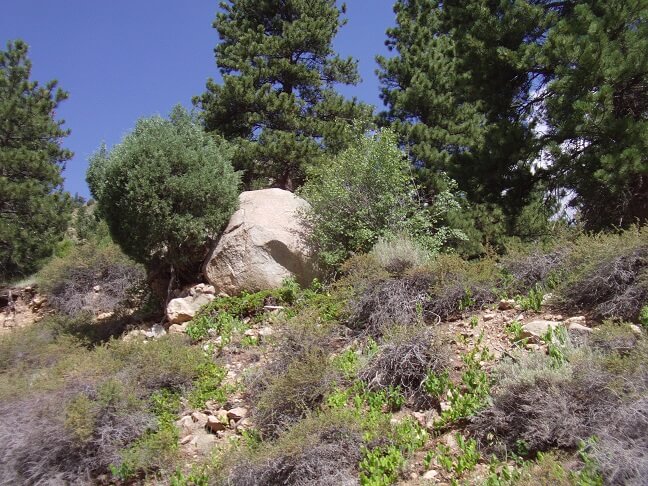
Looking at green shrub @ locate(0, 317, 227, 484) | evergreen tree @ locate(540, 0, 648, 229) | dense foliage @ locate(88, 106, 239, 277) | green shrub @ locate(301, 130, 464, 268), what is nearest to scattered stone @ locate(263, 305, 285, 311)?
green shrub @ locate(301, 130, 464, 268)

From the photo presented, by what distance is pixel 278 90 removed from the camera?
1474 centimetres

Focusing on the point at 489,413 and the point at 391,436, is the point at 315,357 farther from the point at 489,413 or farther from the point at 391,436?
the point at 489,413

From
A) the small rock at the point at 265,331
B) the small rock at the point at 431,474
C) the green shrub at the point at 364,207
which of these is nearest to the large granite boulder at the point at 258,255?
the green shrub at the point at 364,207

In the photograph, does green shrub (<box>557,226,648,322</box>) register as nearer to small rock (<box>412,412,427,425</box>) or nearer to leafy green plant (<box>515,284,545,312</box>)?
leafy green plant (<box>515,284,545,312</box>)

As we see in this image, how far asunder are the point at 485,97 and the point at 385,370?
649 centimetres

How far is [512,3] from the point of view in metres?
9.07

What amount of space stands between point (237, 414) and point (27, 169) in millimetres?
11388

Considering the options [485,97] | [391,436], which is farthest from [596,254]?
[485,97]

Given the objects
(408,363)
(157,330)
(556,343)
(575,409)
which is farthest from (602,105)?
(157,330)

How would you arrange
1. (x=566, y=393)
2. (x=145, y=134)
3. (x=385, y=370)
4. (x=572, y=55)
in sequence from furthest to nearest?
(x=145, y=134) < (x=572, y=55) < (x=385, y=370) < (x=566, y=393)

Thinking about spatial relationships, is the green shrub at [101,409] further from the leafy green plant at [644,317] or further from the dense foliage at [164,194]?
the leafy green plant at [644,317]

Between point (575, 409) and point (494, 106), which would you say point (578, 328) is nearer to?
point (575, 409)

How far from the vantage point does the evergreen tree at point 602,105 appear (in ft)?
24.9

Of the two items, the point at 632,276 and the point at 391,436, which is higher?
the point at 632,276
